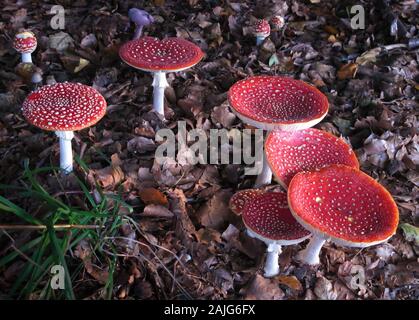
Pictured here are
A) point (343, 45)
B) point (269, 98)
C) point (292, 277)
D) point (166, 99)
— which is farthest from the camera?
point (343, 45)

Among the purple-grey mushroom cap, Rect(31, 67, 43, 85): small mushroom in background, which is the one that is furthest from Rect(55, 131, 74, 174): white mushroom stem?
the purple-grey mushroom cap

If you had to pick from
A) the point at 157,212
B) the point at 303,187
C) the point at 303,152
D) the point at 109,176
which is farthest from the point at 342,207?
the point at 109,176

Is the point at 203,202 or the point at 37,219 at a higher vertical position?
the point at 37,219

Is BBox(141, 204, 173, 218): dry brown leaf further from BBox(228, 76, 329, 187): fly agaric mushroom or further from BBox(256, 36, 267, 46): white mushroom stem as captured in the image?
BBox(256, 36, 267, 46): white mushroom stem

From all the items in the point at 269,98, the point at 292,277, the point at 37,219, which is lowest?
the point at 292,277

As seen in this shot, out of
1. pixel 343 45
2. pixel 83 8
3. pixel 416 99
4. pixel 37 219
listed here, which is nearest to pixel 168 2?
pixel 83 8

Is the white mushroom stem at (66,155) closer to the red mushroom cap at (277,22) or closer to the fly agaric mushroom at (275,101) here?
the fly agaric mushroom at (275,101)

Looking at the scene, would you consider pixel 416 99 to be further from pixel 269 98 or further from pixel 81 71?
pixel 81 71
